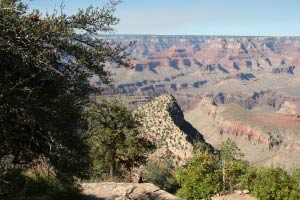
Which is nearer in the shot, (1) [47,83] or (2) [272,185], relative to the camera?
(1) [47,83]

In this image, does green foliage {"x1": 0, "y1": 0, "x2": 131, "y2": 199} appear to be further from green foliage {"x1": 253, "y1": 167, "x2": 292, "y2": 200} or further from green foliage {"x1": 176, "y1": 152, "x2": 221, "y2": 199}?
green foliage {"x1": 253, "y1": 167, "x2": 292, "y2": 200}

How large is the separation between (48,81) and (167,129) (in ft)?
356

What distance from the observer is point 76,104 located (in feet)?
50.3

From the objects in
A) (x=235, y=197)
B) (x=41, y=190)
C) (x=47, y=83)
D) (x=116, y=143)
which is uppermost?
(x=47, y=83)

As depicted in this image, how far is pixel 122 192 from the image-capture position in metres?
26.0

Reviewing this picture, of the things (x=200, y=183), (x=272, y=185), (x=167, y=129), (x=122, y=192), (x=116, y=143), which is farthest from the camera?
(x=167, y=129)

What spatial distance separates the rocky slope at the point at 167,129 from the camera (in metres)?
105

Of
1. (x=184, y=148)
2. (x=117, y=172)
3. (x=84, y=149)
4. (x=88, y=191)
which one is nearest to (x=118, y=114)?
(x=117, y=172)

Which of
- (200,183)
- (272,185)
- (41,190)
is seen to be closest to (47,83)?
(41,190)

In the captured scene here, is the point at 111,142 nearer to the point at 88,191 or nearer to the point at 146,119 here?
the point at 88,191

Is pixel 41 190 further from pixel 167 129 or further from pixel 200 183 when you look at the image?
pixel 167 129

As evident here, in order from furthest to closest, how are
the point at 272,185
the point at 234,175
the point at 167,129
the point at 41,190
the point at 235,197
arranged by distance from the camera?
the point at 167,129 → the point at 234,175 → the point at 235,197 → the point at 272,185 → the point at 41,190

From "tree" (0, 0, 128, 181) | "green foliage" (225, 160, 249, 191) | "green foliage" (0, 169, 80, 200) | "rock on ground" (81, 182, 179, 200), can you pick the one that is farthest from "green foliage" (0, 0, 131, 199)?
"green foliage" (225, 160, 249, 191)

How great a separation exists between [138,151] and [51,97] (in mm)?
30288
